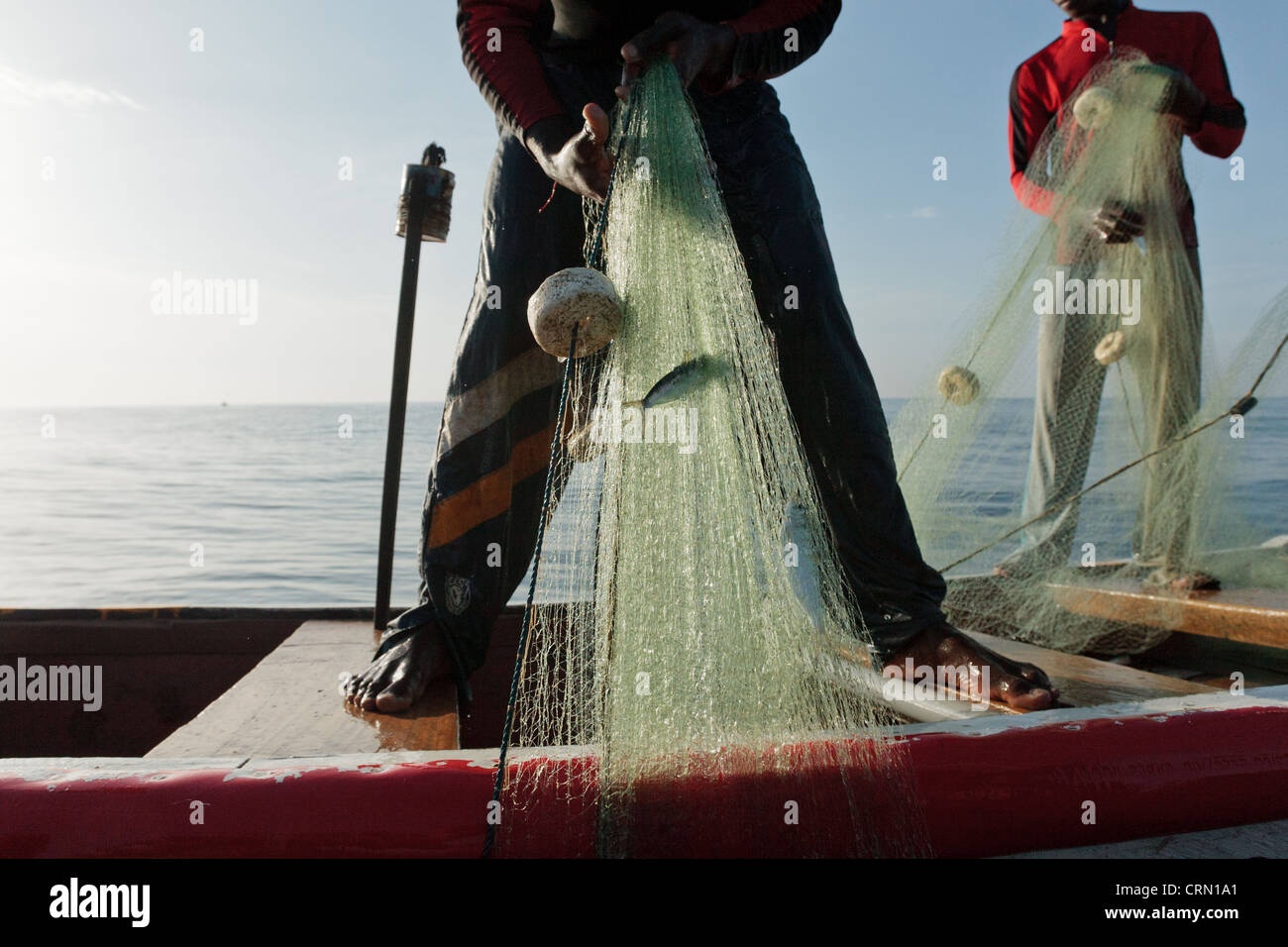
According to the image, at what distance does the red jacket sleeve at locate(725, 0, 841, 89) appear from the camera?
5.72 feet

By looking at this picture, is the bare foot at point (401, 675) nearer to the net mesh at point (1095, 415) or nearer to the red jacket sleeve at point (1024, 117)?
the net mesh at point (1095, 415)

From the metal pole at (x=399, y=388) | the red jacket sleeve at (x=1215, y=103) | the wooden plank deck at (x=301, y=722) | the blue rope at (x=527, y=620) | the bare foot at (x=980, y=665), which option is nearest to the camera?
the blue rope at (x=527, y=620)

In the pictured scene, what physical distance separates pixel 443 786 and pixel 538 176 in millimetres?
1389

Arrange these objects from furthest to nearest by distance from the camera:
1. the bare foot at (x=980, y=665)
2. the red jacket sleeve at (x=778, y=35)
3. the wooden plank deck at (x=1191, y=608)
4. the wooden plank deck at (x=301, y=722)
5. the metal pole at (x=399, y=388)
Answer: the metal pole at (x=399, y=388) < the wooden plank deck at (x=1191, y=608) < the red jacket sleeve at (x=778, y=35) < the bare foot at (x=980, y=665) < the wooden plank deck at (x=301, y=722)

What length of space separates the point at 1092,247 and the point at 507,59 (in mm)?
1807

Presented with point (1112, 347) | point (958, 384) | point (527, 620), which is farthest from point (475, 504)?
point (1112, 347)

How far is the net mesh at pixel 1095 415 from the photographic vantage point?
2.59 m

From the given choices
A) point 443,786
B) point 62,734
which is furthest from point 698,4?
point 62,734

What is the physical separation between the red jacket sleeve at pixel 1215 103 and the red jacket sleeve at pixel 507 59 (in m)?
2.30

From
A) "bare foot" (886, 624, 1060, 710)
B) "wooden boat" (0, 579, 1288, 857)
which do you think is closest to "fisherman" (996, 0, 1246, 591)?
"bare foot" (886, 624, 1060, 710)

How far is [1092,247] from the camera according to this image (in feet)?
8.46

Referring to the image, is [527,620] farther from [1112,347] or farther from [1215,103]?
[1215,103]

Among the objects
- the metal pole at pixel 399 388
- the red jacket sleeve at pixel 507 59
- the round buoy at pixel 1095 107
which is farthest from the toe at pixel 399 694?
the round buoy at pixel 1095 107
